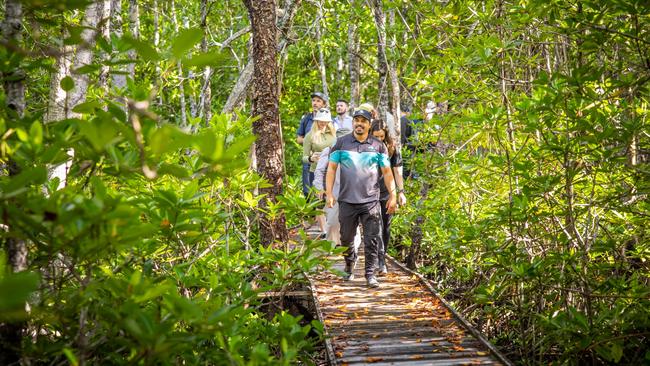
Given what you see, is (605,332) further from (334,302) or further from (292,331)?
(334,302)

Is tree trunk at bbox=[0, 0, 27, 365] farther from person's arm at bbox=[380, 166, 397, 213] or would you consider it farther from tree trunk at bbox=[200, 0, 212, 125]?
person's arm at bbox=[380, 166, 397, 213]

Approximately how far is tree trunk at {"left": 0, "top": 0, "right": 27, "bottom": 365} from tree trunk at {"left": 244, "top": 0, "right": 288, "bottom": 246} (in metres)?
3.39

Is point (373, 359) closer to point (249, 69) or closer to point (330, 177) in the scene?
point (330, 177)

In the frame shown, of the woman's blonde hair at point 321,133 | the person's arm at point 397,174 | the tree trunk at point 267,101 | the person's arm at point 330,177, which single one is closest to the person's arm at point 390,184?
the person's arm at point 397,174

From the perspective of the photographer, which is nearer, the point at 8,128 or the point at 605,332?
the point at 8,128

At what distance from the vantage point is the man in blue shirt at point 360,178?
6602mm

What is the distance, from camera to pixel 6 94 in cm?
220

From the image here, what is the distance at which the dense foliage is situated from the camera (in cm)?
194

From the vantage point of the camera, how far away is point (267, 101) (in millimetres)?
5742

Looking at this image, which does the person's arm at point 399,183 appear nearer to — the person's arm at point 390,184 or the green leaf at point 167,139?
the person's arm at point 390,184

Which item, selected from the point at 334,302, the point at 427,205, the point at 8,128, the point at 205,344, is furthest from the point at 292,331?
the point at 427,205

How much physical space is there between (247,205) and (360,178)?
211cm

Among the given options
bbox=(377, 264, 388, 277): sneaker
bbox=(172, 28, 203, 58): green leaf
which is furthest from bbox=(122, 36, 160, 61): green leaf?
bbox=(377, 264, 388, 277): sneaker

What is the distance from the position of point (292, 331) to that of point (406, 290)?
398cm
